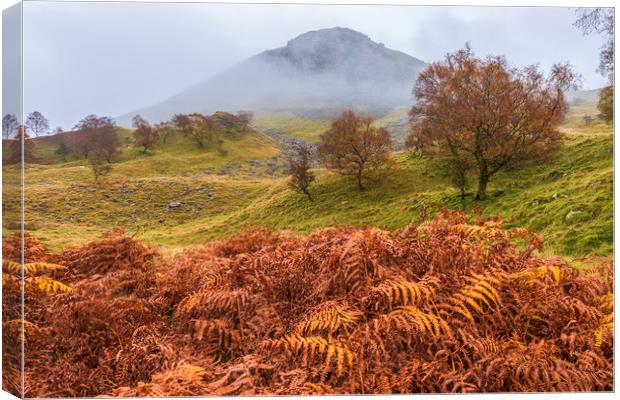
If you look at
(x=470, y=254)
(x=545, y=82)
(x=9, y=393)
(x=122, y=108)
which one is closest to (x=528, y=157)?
(x=545, y=82)

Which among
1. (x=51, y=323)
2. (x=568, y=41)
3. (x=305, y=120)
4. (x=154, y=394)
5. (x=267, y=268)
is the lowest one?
(x=154, y=394)

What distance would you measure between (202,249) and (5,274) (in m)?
2.77

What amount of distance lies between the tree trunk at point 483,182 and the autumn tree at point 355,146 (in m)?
2.00

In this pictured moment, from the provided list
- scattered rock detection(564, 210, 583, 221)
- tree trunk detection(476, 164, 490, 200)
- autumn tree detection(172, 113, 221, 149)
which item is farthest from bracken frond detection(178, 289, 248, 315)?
autumn tree detection(172, 113, 221, 149)

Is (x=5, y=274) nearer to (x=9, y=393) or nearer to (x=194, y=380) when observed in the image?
(x=9, y=393)

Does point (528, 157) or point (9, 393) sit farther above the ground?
point (528, 157)

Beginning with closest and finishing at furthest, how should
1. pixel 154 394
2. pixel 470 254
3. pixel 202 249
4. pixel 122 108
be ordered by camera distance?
pixel 154 394, pixel 470 254, pixel 202 249, pixel 122 108

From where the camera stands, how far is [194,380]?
344 cm

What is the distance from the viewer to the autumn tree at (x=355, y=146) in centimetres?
847

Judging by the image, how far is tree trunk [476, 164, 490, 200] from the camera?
276 inches

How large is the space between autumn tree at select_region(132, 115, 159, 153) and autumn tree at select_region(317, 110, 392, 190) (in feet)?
13.7

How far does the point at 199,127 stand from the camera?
10805 millimetres

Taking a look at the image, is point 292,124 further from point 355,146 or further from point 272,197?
point 272,197

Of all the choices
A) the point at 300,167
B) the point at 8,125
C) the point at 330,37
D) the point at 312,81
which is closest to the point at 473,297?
the point at 330,37
